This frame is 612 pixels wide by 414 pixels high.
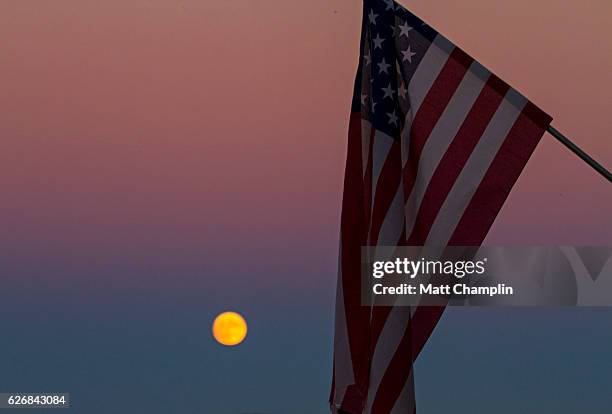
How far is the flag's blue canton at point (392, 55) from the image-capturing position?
8.43 metres

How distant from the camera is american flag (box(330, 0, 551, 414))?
8109 millimetres

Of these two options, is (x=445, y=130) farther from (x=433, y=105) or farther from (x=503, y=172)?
(x=503, y=172)

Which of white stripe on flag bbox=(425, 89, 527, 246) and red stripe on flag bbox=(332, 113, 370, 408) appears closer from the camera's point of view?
white stripe on flag bbox=(425, 89, 527, 246)

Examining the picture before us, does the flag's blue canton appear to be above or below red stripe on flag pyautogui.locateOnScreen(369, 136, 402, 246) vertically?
above

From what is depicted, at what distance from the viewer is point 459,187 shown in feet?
26.8

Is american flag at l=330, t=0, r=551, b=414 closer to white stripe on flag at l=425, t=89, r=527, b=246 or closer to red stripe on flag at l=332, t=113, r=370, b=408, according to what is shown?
white stripe on flag at l=425, t=89, r=527, b=246

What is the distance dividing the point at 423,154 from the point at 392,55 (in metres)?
0.99

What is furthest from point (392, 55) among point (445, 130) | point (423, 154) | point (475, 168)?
point (475, 168)

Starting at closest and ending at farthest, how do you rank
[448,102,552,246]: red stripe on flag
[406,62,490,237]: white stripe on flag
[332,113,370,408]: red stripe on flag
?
1. [448,102,552,246]: red stripe on flag
2. [406,62,490,237]: white stripe on flag
3. [332,113,370,408]: red stripe on flag

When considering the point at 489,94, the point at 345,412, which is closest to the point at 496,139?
the point at 489,94

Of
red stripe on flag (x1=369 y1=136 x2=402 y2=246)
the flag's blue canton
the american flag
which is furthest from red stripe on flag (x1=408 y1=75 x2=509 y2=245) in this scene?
the flag's blue canton

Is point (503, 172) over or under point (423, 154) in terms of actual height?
under

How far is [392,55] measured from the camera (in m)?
8.58

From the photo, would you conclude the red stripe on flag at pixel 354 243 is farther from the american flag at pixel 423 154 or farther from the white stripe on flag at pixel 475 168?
the white stripe on flag at pixel 475 168
